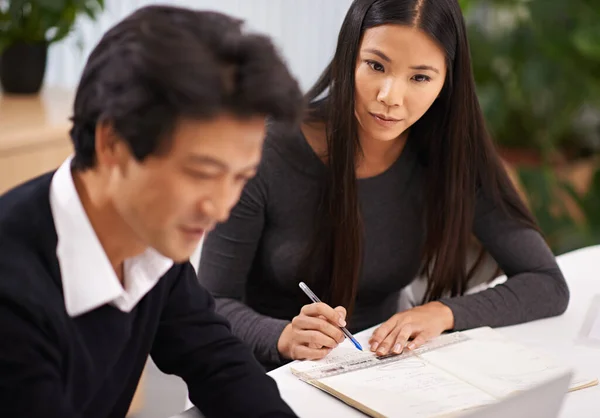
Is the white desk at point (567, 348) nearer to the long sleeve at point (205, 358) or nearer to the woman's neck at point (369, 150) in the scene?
the long sleeve at point (205, 358)

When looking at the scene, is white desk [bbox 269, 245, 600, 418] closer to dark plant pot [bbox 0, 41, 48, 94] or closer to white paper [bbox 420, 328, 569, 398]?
white paper [bbox 420, 328, 569, 398]

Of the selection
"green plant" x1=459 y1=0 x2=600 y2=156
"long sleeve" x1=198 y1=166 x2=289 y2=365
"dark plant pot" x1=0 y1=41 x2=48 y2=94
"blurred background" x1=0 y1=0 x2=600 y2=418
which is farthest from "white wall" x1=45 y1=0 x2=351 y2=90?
"long sleeve" x1=198 y1=166 x2=289 y2=365

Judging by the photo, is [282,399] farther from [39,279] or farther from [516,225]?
[516,225]

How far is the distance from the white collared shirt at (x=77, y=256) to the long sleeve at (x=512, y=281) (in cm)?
77

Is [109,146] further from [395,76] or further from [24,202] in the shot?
[395,76]

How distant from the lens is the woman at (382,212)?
5.15 feet

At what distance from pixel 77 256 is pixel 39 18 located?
210cm

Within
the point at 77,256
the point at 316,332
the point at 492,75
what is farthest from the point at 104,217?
the point at 492,75

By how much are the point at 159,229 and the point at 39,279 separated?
0.13 meters

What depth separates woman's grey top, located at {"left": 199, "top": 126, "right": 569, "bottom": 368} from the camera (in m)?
1.66

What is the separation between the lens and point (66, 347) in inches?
39.1

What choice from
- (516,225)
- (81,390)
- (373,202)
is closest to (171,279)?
(81,390)

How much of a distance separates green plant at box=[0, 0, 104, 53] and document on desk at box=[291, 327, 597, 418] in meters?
1.82

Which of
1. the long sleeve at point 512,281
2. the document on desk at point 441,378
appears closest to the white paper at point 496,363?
the document on desk at point 441,378
